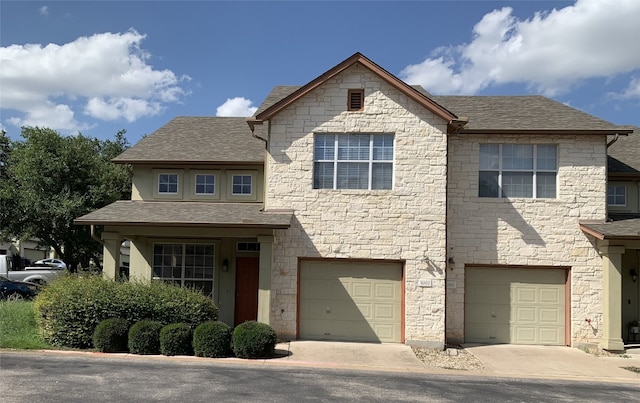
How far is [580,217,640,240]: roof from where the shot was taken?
14.3 metres

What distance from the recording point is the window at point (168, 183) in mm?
17688

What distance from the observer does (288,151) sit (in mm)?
15453

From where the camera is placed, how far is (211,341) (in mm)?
12305

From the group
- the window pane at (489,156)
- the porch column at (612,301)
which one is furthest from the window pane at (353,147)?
the porch column at (612,301)

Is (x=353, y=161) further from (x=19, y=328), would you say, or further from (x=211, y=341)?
(x=19, y=328)

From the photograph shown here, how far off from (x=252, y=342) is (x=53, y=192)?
16.4 m

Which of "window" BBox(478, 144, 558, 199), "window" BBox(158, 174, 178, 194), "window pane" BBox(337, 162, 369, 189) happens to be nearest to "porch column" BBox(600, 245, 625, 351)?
"window" BBox(478, 144, 558, 199)

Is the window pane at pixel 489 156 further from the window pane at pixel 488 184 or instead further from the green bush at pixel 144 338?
the green bush at pixel 144 338

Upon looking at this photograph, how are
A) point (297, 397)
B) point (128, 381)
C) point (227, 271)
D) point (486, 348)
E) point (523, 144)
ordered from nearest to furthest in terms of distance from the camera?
point (297, 397) → point (128, 381) → point (486, 348) → point (523, 144) → point (227, 271)

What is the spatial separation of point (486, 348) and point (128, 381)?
9546mm

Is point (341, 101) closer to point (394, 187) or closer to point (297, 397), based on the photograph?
point (394, 187)

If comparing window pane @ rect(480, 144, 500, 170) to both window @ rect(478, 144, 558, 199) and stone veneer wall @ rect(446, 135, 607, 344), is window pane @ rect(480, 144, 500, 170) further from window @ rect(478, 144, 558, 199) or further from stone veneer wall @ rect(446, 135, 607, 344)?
stone veneer wall @ rect(446, 135, 607, 344)

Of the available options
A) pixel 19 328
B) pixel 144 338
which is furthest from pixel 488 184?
pixel 19 328

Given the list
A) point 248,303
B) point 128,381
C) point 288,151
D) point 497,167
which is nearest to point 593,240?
point 497,167
